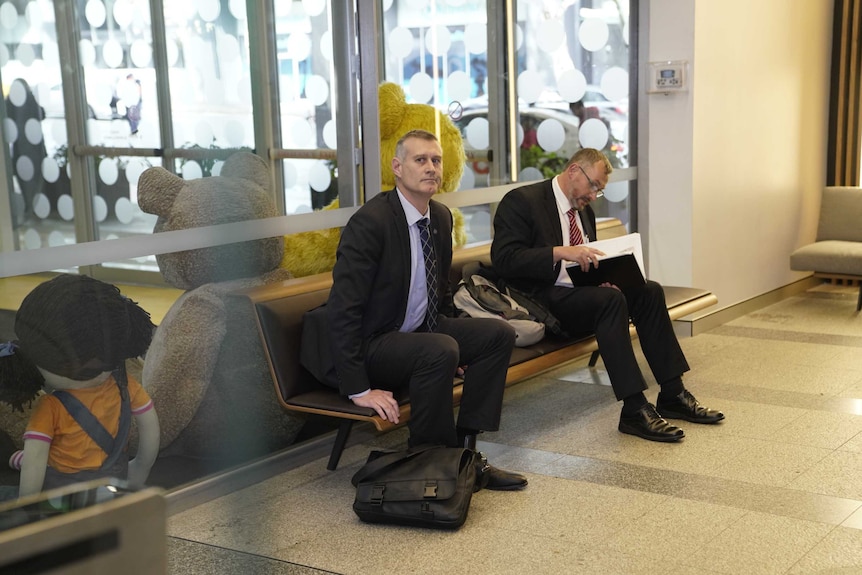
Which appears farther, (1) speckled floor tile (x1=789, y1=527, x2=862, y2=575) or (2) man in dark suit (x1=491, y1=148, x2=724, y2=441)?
(2) man in dark suit (x1=491, y1=148, x2=724, y2=441)

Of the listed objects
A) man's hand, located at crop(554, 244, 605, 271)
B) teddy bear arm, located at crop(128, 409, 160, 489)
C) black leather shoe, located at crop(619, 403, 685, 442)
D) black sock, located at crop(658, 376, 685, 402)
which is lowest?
black leather shoe, located at crop(619, 403, 685, 442)

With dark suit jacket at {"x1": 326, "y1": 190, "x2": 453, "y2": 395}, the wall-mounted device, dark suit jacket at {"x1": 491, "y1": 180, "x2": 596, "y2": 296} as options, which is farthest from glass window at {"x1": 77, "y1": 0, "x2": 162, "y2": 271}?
the wall-mounted device

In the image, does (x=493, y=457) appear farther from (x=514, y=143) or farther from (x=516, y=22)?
(x=516, y=22)

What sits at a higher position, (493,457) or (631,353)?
(631,353)

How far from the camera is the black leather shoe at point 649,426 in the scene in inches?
142

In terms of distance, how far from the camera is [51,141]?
89.4 inches

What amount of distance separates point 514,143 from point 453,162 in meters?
0.64

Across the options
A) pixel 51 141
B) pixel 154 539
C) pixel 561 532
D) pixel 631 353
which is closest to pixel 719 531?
pixel 561 532

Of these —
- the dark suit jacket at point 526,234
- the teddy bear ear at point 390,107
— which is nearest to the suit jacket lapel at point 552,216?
the dark suit jacket at point 526,234

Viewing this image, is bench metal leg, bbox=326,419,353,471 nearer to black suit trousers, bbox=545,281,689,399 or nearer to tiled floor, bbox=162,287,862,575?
tiled floor, bbox=162,287,862,575

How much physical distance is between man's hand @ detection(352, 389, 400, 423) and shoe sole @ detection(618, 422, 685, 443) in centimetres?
109

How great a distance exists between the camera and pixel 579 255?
3.74 meters

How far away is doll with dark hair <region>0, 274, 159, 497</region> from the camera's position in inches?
82.4

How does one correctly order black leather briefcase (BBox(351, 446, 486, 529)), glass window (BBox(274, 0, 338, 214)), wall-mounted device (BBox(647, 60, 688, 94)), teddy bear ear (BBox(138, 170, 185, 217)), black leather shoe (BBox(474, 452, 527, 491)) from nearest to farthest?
teddy bear ear (BBox(138, 170, 185, 217))
black leather briefcase (BBox(351, 446, 486, 529))
black leather shoe (BBox(474, 452, 527, 491))
glass window (BBox(274, 0, 338, 214))
wall-mounted device (BBox(647, 60, 688, 94))
